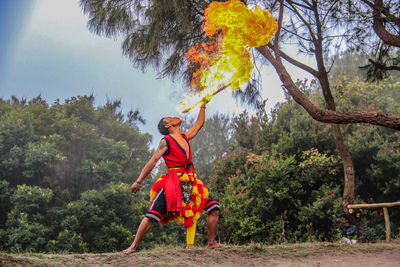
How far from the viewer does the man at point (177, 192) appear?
15.6ft

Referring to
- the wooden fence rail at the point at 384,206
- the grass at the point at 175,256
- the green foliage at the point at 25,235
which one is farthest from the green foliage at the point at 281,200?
the green foliage at the point at 25,235

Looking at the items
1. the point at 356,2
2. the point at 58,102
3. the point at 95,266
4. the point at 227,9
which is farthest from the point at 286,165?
the point at 58,102

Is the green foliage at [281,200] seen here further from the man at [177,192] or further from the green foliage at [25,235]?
the green foliage at [25,235]

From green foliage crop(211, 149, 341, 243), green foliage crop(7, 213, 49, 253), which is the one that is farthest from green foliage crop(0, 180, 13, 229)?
green foliage crop(211, 149, 341, 243)

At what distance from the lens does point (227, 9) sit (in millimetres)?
5734

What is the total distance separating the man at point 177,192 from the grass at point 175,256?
0.25 metres

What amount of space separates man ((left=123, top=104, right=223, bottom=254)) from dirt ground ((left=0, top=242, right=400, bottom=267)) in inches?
11.8

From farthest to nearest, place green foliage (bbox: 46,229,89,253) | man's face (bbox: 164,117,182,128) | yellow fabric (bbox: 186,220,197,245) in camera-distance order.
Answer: green foliage (bbox: 46,229,89,253)
man's face (bbox: 164,117,182,128)
yellow fabric (bbox: 186,220,197,245)

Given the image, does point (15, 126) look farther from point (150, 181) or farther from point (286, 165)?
point (286, 165)

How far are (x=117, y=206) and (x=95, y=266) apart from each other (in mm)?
11490

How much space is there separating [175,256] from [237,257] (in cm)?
83

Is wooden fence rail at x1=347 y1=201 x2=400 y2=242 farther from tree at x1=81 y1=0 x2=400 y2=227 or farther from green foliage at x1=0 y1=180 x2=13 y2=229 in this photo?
green foliage at x1=0 y1=180 x2=13 y2=229

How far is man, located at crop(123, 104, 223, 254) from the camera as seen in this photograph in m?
4.74

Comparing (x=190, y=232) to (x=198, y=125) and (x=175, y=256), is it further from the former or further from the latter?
(x=198, y=125)
